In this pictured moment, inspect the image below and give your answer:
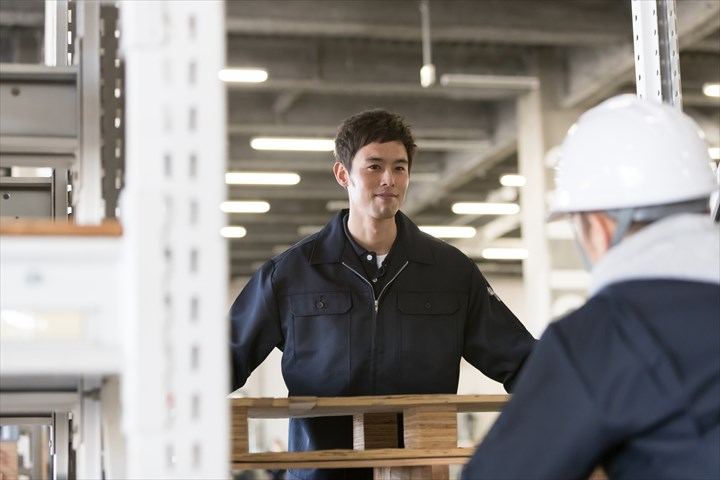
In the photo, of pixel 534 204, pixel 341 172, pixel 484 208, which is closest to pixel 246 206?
pixel 484 208

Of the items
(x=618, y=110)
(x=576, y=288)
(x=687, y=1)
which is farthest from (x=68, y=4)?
(x=576, y=288)

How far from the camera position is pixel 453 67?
12984 millimetres

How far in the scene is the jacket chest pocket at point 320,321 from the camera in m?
3.96

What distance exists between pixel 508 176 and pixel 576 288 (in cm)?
474

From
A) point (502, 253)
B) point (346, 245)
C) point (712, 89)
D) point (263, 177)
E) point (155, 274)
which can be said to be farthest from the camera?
point (502, 253)

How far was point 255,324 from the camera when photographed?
3967 mm

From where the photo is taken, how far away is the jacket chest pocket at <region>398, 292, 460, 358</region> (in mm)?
3990

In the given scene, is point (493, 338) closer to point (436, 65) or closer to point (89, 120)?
point (89, 120)

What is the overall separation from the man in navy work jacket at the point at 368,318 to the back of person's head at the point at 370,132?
13 centimetres

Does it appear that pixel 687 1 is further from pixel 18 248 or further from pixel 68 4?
pixel 18 248

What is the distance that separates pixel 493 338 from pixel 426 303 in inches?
11.0

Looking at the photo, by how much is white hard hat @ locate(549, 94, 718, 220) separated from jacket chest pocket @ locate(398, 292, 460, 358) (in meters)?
1.82

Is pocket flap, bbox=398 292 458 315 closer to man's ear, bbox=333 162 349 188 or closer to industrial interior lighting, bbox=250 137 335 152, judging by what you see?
man's ear, bbox=333 162 349 188

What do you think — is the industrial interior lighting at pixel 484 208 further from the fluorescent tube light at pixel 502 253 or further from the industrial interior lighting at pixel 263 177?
the industrial interior lighting at pixel 263 177
